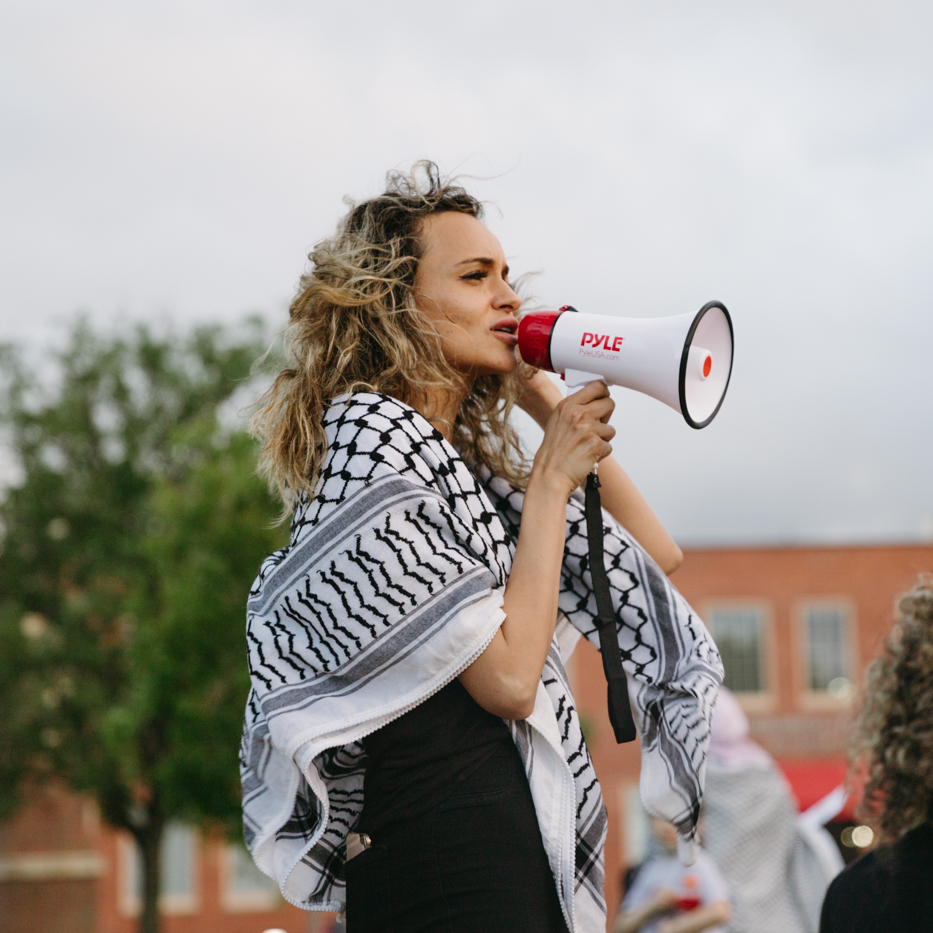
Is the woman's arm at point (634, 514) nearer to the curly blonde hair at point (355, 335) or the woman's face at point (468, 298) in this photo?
the woman's face at point (468, 298)

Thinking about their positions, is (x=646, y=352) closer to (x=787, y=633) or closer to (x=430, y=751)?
(x=430, y=751)

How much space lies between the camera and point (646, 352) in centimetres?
218

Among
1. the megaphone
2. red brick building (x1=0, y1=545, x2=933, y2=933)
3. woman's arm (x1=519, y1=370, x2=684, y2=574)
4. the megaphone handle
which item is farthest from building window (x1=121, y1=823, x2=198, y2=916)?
the megaphone

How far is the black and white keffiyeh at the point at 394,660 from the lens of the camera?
1.93 meters

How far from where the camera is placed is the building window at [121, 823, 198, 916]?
24.0 meters

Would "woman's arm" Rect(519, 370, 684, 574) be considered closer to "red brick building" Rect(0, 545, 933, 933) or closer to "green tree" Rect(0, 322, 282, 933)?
"green tree" Rect(0, 322, 282, 933)

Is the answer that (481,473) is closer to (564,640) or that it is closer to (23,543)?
(564,640)

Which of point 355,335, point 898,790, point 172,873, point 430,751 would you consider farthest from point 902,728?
point 172,873

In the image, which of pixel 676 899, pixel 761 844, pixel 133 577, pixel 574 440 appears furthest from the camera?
pixel 133 577

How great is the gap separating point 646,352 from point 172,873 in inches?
983

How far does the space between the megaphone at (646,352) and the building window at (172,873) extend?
2401cm

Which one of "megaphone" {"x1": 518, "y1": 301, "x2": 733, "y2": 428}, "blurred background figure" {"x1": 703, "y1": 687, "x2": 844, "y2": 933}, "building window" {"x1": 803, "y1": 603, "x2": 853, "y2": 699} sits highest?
"megaphone" {"x1": 518, "y1": 301, "x2": 733, "y2": 428}

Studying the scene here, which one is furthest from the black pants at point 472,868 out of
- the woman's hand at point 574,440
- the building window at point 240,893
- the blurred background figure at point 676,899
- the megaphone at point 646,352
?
the building window at point 240,893

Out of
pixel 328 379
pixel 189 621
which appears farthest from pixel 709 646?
pixel 189 621
